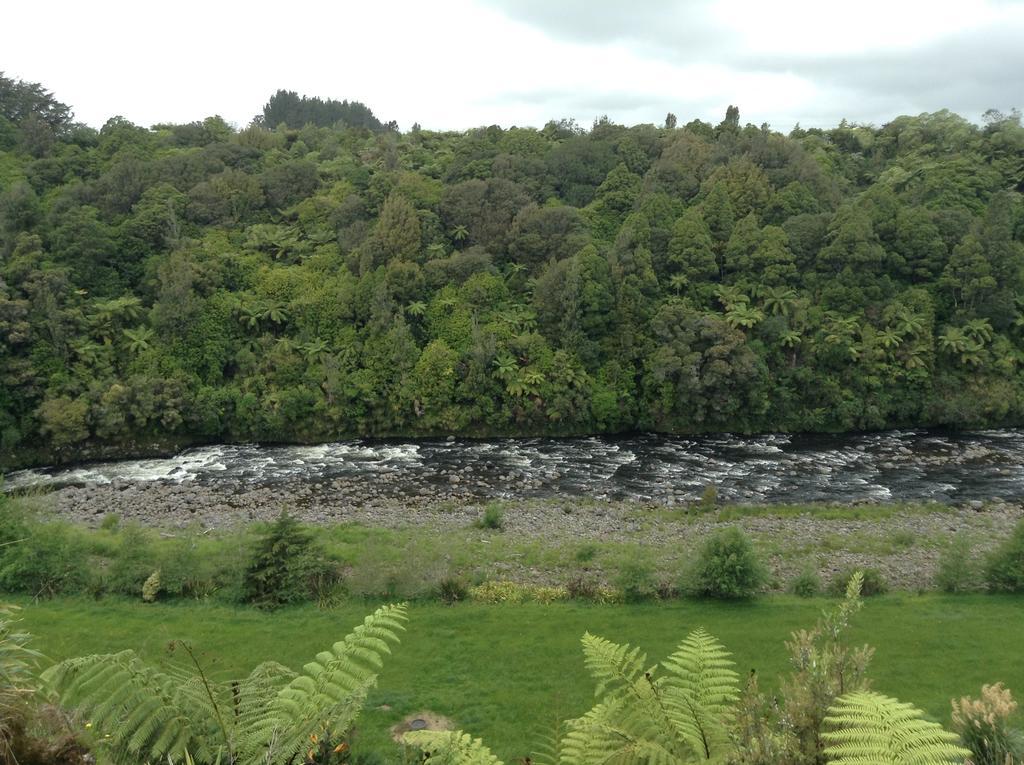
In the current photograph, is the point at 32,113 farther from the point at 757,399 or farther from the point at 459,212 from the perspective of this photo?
the point at 757,399

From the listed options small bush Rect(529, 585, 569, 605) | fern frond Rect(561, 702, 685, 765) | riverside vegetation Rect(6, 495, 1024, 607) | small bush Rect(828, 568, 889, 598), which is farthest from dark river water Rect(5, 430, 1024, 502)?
fern frond Rect(561, 702, 685, 765)

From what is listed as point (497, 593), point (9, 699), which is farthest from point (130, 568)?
point (9, 699)

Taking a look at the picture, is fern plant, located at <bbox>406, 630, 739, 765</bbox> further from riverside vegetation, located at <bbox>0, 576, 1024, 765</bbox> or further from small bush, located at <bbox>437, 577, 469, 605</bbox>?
small bush, located at <bbox>437, 577, 469, 605</bbox>

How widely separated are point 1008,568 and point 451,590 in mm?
13715

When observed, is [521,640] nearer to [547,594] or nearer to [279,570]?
[547,594]

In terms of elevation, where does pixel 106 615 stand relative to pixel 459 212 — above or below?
below

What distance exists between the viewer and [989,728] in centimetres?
358

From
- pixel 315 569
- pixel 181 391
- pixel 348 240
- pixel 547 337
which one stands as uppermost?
pixel 348 240

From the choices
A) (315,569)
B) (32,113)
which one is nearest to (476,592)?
(315,569)

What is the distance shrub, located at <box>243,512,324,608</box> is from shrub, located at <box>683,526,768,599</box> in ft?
29.9

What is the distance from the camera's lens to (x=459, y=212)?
4512cm

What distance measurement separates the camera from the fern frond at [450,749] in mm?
3125

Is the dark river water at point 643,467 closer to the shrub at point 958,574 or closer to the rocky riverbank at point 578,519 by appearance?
the rocky riverbank at point 578,519

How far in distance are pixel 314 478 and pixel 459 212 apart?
23692mm
